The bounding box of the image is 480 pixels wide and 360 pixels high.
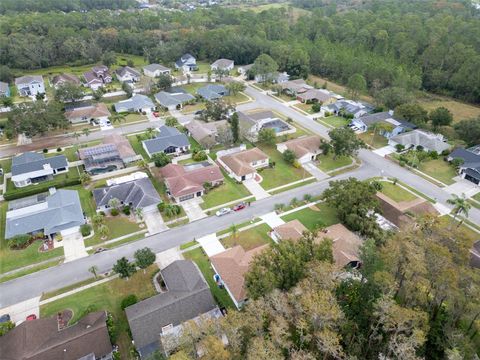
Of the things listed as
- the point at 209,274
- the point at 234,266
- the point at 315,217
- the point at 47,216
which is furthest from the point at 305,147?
the point at 47,216

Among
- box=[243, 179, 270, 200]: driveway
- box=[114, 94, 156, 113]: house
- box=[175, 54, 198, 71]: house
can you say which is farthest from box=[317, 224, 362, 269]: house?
box=[175, 54, 198, 71]: house

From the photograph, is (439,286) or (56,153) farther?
(56,153)

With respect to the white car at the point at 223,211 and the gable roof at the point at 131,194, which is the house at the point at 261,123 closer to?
the white car at the point at 223,211

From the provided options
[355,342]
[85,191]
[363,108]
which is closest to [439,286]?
[355,342]

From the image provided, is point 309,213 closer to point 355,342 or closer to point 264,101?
point 355,342

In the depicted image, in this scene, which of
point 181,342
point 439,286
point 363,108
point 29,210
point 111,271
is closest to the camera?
point 181,342

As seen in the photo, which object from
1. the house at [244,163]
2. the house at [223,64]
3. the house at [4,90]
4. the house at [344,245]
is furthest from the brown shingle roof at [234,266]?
the house at [223,64]

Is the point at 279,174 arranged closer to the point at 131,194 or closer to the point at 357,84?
the point at 131,194
